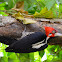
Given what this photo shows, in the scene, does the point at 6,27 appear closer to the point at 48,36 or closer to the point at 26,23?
the point at 26,23

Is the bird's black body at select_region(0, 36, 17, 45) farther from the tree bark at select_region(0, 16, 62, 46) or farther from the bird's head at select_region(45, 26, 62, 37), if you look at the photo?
the bird's head at select_region(45, 26, 62, 37)

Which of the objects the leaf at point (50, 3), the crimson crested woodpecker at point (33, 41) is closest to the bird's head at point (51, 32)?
the crimson crested woodpecker at point (33, 41)

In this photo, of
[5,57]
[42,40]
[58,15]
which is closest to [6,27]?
[42,40]

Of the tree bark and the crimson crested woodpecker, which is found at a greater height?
the tree bark

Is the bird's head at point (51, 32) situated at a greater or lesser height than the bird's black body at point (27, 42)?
greater

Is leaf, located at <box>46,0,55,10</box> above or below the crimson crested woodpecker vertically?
above

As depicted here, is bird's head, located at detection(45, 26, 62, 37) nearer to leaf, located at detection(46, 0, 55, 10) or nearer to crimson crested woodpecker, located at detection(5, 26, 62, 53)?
crimson crested woodpecker, located at detection(5, 26, 62, 53)

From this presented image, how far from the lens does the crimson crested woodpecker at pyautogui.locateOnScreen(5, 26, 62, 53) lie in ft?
1.61

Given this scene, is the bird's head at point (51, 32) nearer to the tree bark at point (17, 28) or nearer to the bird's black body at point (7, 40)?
the tree bark at point (17, 28)

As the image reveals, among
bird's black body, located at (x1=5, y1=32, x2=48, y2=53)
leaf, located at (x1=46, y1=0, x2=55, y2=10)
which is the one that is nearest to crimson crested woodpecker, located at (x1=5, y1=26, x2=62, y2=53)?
bird's black body, located at (x1=5, y1=32, x2=48, y2=53)

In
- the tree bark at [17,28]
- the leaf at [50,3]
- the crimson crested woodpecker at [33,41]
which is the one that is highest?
the leaf at [50,3]

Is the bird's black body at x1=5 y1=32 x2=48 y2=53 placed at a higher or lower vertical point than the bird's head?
lower

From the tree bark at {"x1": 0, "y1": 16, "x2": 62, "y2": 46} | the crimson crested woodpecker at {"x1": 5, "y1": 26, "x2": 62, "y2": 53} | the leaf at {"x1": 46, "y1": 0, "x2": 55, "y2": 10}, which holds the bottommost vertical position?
the crimson crested woodpecker at {"x1": 5, "y1": 26, "x2": 62, "y2": 53}

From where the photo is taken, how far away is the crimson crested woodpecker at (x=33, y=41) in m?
0.49
